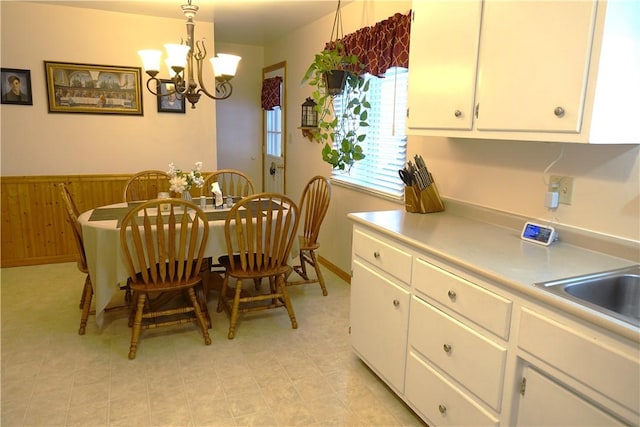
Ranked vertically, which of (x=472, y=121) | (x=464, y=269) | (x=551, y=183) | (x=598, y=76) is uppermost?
(x=598, y=76)

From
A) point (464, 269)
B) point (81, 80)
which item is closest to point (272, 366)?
point (464, 269)

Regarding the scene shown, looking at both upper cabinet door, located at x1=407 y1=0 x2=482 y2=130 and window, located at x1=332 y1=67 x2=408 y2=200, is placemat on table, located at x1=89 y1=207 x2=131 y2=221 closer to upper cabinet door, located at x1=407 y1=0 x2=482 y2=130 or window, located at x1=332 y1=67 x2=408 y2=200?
window, located at x1=332 y1=67 x2=408 y2=200

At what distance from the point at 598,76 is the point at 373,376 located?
1757 millimetres

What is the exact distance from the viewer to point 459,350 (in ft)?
5.46

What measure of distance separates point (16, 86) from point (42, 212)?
3.75ft

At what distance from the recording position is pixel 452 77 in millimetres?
1987

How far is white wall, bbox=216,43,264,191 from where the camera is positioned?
5777mm

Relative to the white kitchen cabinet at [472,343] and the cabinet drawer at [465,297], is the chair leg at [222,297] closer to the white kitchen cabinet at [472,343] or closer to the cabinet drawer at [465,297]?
the white kitchen cabinet at [472,343]

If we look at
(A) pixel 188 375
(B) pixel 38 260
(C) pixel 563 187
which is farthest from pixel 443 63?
(B) pixel 38 260

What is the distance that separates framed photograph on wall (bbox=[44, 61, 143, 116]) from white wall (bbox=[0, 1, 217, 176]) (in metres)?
0.06

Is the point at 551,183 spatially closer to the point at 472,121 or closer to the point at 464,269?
the point at 472,121

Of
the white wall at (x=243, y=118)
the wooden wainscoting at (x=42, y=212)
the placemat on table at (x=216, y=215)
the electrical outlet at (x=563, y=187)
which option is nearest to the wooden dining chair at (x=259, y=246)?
the placemat on table at (x=216, y=215)

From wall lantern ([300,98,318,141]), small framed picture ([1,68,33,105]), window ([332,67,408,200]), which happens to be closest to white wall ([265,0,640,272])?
window ([332,67,408,200])

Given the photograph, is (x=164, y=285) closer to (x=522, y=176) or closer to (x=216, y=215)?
(x=216, y=215)
